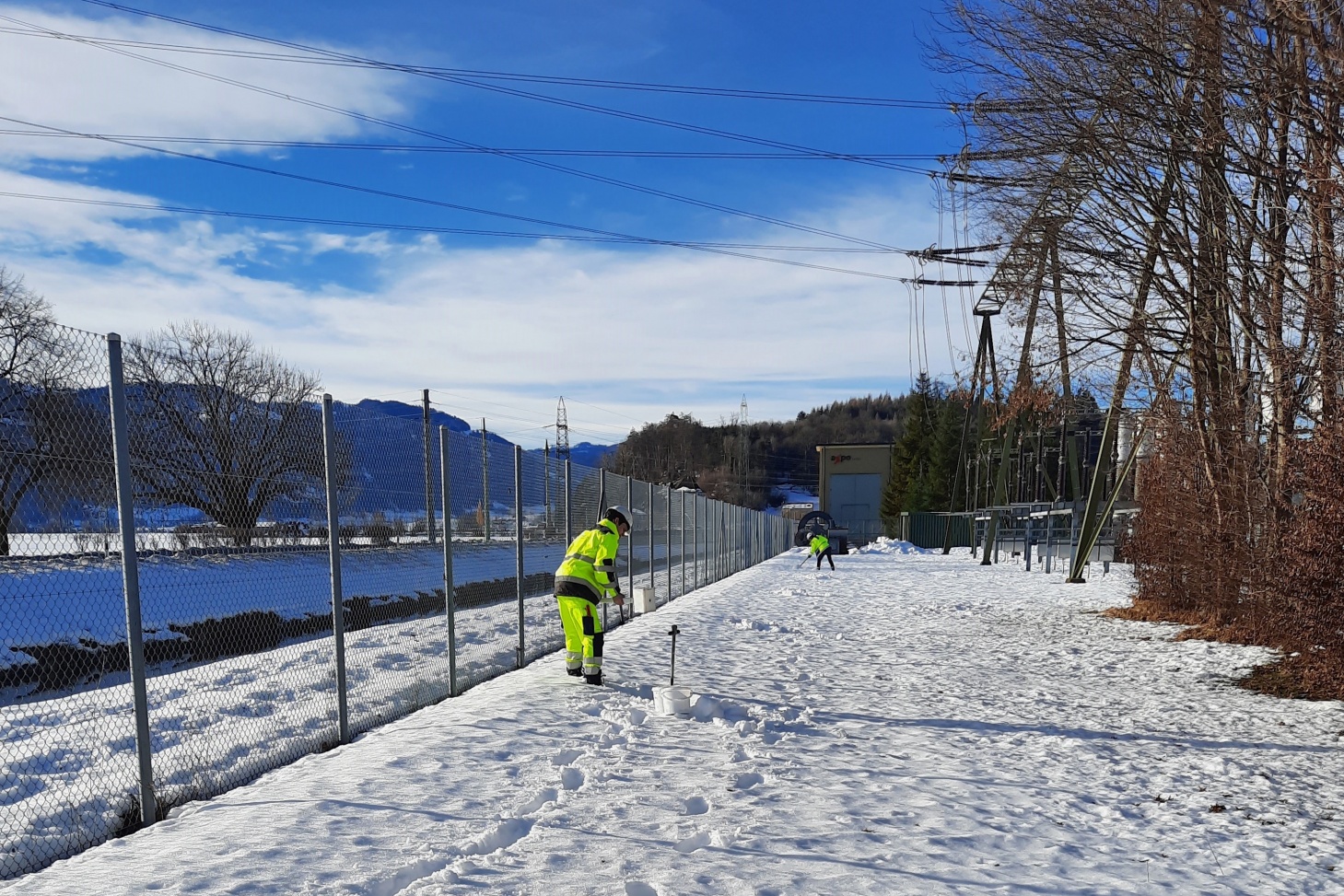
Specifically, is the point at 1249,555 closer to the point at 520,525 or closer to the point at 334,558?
the point at 520,525

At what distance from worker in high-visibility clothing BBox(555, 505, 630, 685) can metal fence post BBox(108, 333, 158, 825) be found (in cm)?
428

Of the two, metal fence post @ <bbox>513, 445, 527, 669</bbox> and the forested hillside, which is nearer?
metal fence post @ <bbox>513, 445, 527, 669</bbox>

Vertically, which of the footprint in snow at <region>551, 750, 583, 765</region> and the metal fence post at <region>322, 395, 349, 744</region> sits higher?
the metal fence post at <region>322, 395, 349, 744</region>

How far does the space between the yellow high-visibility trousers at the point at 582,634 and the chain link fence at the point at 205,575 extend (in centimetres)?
101

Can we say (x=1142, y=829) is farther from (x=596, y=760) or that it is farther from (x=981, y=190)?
(x=981, y=190)

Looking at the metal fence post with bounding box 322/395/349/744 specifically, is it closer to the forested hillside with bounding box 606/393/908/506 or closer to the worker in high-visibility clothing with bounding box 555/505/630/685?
the worker in high-visibility clothing with bounding box 555/505/630/685

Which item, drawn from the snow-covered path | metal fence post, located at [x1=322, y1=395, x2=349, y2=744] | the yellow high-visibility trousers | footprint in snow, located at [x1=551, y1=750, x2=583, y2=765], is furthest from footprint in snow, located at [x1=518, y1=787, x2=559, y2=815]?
the yellow high-visibility trousers

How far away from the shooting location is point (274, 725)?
276 inches

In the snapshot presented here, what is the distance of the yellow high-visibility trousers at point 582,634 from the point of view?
9.05m

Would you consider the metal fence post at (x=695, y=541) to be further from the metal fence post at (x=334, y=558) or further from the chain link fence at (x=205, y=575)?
the metal fence post at (x=334, y=558)

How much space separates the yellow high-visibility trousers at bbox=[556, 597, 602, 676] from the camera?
9.05 metres

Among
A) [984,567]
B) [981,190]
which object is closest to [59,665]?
[981,190]

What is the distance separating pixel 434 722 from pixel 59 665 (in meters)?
3.53

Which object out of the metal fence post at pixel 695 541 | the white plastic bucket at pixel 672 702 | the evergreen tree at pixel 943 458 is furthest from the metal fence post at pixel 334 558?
the evergreen tree at pixel 943 458
